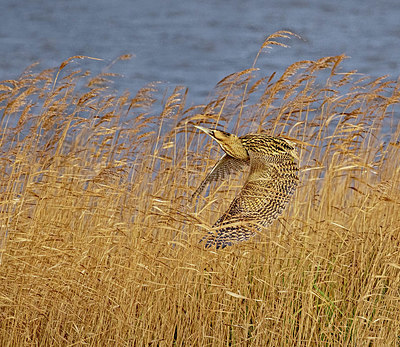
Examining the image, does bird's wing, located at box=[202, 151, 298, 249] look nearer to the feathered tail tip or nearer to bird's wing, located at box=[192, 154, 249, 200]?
the feathered tail tip

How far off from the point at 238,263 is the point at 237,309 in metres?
0.36

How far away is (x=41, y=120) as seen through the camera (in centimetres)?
449

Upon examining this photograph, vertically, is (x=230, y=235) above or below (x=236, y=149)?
below

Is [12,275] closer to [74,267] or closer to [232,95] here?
[74,267]

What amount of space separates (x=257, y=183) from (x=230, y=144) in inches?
8.8

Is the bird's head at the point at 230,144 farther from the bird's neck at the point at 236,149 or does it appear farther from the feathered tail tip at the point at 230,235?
the feathered tail tip at the point at 230,235

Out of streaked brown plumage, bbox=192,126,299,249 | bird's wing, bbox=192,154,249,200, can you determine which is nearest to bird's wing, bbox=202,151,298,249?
streaked brown plumage, bbox=192,126,299,249

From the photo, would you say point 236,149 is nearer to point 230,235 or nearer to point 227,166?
point 227,166

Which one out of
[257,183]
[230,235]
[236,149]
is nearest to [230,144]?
[236,149]

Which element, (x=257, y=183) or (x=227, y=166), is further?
(x=227, y=166)

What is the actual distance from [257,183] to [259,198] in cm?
7

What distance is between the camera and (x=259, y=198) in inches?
120

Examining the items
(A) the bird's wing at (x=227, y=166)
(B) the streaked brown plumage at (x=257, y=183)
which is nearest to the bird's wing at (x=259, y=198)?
(B) the streaked brown plumage at (x=257, y=183)

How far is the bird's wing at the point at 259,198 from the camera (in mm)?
3031
